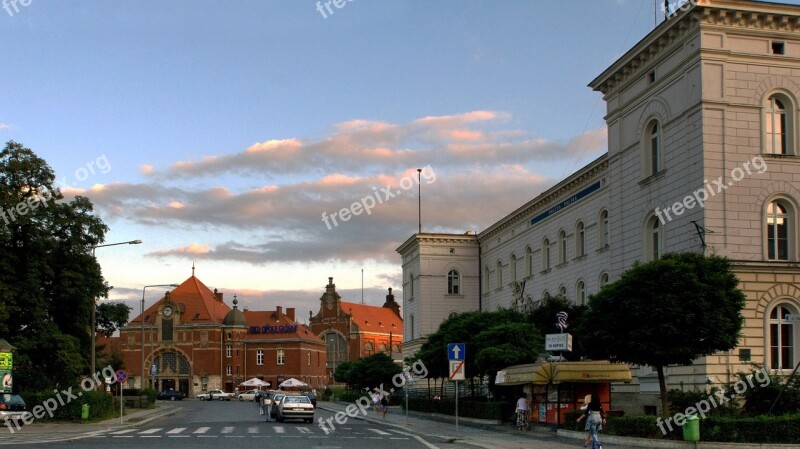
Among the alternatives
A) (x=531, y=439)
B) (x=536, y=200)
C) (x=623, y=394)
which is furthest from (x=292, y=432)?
(x=536, y=200)

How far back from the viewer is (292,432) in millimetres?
35750

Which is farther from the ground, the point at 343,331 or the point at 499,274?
the point at 499,274

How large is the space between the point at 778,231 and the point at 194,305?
11000cm

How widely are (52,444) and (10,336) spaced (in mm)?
24125

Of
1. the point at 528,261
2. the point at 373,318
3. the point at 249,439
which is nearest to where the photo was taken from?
the point at 249,439

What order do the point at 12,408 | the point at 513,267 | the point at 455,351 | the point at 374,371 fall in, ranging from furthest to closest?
the point at 374,371 < the point at 513,267 < the point at 12,408 < the point at 455,351

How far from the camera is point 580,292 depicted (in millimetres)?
55969

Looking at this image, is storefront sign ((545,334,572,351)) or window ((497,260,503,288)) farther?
window ((497,260,503,288))

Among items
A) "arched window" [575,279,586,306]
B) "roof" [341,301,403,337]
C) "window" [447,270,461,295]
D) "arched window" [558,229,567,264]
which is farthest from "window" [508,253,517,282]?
"roof" [341,301,403,337]

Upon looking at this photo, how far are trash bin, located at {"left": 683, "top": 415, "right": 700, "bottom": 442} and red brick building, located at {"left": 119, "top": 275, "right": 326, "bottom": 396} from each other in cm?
11136

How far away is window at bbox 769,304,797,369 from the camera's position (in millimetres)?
34844

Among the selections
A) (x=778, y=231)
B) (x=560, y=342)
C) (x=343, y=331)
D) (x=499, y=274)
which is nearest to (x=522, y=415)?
(x=560, y=342)

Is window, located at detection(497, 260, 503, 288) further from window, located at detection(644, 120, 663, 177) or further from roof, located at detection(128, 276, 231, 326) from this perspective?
roof, located at detection(128, 276, 231, 326)

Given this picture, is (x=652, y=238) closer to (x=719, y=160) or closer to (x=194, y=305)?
(x=719, y=160)
